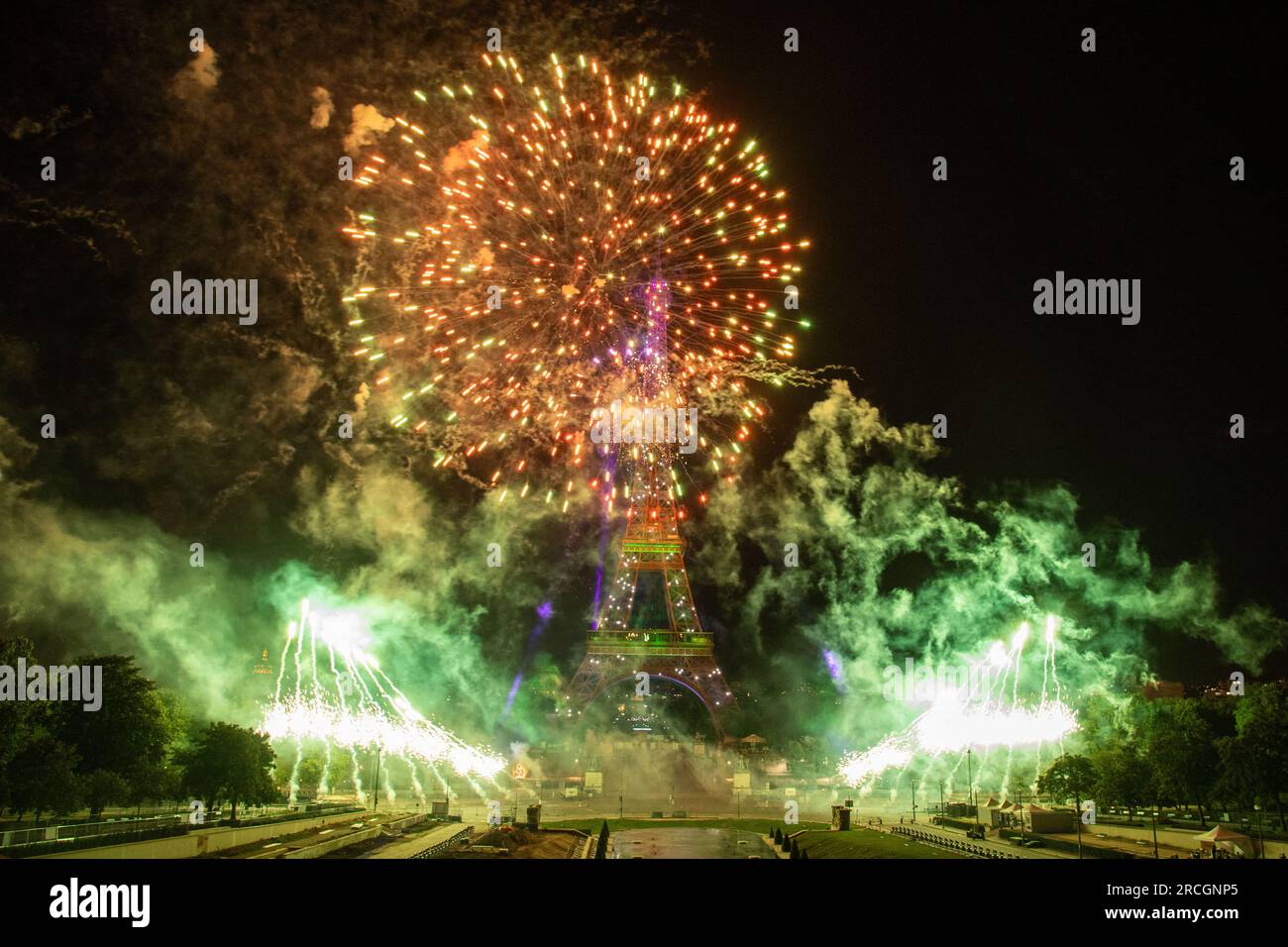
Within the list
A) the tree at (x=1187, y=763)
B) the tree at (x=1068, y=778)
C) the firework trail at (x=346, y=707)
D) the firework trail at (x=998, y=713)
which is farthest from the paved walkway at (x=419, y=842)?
the firework trail at (x=998, y=713)

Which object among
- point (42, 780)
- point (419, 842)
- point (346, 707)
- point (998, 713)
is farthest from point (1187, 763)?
point (42, 780)

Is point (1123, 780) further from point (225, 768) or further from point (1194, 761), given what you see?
point (225, 768)

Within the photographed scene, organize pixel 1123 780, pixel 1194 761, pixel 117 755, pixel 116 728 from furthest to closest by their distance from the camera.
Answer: pixel 1123 780, pixel 1194 761, pixel 116 728, pixel 117 755

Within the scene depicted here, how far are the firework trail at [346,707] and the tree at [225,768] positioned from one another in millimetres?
11755

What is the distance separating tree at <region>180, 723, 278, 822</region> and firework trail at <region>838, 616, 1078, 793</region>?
42.3 m

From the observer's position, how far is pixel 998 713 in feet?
213

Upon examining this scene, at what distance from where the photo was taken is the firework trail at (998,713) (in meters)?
63.8

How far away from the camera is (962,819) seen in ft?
171

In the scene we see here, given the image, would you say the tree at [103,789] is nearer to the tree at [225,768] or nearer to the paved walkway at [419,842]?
the tree at [225,768]

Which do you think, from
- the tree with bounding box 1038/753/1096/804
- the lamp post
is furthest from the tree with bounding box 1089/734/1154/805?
the lamp post

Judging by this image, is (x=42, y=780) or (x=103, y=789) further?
(x=103, y=789)

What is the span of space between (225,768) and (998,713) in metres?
46.3
